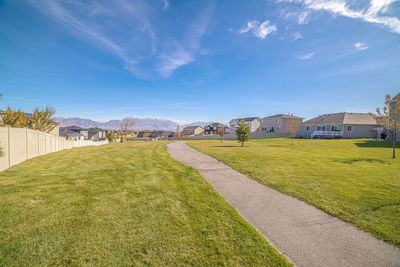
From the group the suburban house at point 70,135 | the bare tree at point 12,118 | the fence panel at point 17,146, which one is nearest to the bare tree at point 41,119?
the bare tree at point 12,118

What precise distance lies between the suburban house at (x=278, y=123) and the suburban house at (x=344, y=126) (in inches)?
256

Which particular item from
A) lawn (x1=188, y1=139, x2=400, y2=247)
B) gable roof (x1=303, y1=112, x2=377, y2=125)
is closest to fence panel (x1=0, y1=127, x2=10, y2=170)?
lawn (x1=188, y1=139, x2=400, y2=247)

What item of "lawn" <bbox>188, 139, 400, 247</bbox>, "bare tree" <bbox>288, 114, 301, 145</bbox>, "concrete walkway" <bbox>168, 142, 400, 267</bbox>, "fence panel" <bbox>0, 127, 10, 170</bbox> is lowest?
"concrete walkway" <bbox>168, 142, 400, 267</bbox>

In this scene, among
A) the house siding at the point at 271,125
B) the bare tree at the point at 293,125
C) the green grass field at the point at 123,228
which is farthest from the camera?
the house siding at the point at 271,125

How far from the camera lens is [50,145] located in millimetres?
15938

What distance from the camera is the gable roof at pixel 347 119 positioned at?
106ft

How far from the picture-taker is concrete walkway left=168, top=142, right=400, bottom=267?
278cm

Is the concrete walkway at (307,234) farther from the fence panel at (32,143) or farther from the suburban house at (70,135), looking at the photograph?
the suburban house at (70,135)

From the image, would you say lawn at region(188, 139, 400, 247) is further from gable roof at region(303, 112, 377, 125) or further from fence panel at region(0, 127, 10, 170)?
gable roof at region(303, 112, 377, 125)

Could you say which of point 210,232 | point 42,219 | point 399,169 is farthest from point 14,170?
point 399,169

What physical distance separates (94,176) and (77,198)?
265 cm

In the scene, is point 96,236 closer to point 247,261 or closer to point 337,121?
point 247,261

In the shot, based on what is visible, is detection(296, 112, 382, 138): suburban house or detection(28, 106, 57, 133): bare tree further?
detection(296, 112, 382, 138): suburban house

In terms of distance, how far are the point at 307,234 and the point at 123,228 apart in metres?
4.11
